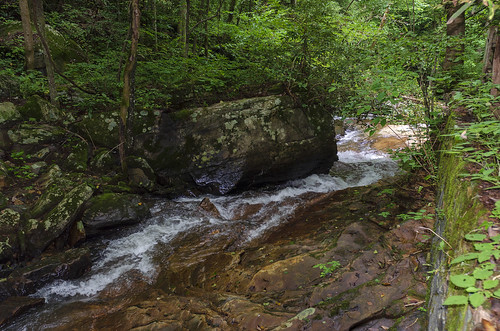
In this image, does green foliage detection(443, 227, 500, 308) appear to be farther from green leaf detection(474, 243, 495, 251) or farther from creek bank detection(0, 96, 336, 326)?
creek bank detection(0, 96, 336, 326)

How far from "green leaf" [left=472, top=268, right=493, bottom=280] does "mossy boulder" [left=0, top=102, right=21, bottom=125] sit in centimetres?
799

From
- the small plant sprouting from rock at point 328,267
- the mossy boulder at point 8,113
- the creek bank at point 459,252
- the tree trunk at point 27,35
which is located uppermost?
the tree trunk at point 27,35

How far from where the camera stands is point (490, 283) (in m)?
1.46

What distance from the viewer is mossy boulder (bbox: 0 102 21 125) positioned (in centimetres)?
584

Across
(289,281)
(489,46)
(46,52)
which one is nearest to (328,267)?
(289,281)

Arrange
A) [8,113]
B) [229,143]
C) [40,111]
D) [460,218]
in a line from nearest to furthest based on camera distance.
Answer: [460,218] < [8,113] < [40,111] < [229,143]

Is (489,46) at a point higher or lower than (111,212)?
higher

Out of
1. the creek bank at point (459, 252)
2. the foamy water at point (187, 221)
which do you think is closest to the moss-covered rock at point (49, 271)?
the foamy water at point (187, 221)

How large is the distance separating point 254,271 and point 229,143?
366 cm

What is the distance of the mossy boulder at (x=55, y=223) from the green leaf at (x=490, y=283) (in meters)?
5.74

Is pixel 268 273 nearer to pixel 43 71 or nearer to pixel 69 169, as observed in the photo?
pixel 69 169

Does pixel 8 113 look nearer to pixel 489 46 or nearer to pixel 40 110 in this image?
pixel 40 110

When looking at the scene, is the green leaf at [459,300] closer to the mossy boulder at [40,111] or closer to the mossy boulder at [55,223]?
the mossy boulder at [55,223]

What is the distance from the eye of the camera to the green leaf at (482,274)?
4.97ft
